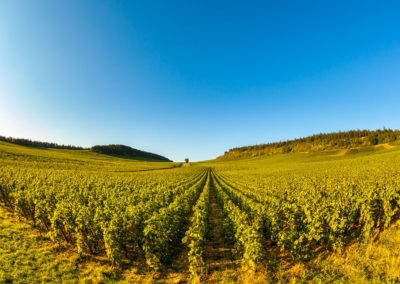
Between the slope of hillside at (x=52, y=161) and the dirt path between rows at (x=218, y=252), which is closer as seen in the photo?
the dirt path between rows at (x=218, y=252)

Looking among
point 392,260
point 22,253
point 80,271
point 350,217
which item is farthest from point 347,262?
point 22,253

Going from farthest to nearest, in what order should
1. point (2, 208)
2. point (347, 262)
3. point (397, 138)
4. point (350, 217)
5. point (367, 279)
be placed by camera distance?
point (397, 138)
point (2, 208)
point (350, 217)
point (347, 262)
point (367, 279)

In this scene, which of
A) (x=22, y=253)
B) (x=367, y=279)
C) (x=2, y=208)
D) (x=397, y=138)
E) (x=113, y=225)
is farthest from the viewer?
Result: (x=397, y=138)

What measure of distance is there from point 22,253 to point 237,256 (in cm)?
1195

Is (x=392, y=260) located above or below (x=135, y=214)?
below

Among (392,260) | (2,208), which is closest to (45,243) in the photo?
(2,208)

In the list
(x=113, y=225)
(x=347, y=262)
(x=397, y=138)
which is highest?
(x=397, y=138)

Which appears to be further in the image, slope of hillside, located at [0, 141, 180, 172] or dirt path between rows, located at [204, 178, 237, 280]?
slope of hillside, located at [0, 141, 180, 172]

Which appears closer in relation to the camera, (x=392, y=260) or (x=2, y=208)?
(x=392, y=260)

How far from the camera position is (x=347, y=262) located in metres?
7.70

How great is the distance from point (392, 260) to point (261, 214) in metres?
5.84

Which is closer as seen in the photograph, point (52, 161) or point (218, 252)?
point (218, 252)

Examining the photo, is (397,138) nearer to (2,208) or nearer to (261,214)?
(261,214)

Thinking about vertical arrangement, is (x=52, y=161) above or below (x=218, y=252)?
above
